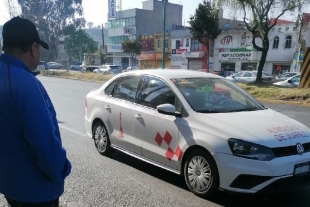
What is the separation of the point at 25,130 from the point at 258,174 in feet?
8.03

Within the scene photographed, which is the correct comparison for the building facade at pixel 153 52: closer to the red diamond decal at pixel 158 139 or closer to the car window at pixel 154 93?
the car window at pixel 154 93

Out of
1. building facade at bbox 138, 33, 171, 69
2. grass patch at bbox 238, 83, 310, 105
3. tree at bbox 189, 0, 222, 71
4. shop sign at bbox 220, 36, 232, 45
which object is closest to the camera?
grass patch at bbox 238, 83, 310, 105

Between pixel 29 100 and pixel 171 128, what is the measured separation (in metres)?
2.48

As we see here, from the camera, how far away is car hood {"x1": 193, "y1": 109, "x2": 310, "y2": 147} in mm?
3253

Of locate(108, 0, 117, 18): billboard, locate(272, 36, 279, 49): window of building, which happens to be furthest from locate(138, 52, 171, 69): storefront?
locate(272, 36, 279, 49): window of building

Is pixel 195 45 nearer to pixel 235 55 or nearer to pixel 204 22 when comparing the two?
pixel 235 55

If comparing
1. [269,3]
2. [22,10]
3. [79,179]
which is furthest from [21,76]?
[22,10]

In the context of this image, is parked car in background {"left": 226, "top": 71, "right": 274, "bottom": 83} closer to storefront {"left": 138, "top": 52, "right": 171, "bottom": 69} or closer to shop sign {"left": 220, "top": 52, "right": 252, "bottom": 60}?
shop sign {"left": 220, "top": 52, "right": 252, "bottom": 60}

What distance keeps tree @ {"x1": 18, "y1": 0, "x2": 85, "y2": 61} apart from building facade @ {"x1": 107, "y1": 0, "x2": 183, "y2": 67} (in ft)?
38.6

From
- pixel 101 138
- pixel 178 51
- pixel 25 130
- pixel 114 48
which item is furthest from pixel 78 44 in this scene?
pixel 25 130

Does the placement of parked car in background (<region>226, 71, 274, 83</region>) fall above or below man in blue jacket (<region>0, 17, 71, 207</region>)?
below

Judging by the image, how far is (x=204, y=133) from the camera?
11.5 ft

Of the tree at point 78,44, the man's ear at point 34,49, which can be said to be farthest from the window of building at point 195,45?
the man's ear at point 34,49

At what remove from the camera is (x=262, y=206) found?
11.3 feet
